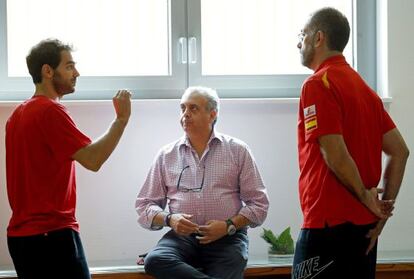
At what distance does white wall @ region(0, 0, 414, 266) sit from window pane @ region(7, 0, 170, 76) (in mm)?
243

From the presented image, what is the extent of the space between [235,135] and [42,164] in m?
1.42

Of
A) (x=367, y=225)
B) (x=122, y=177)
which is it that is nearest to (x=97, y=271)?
(x=122, y=177)

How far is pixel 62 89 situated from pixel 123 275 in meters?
0.97

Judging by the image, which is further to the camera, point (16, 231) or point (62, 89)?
point (62, 89)

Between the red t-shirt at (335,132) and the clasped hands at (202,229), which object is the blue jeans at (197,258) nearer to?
the clasped hands at (202,229)

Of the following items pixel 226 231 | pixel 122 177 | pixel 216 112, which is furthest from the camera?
pixel 122 177

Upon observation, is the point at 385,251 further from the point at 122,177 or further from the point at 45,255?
the point at 45,255

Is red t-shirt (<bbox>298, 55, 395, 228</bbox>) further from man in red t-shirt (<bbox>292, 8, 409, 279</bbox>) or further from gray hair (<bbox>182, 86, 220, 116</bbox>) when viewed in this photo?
gray hair (<bbox>182, 86, 220, 116</bbox>)

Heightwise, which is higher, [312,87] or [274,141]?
[312,87]

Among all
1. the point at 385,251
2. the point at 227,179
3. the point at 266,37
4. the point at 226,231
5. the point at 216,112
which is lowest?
the point at 385,251

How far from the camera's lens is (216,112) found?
129 inches

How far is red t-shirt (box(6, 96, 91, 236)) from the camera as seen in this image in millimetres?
2318

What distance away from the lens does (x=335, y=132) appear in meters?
2.09

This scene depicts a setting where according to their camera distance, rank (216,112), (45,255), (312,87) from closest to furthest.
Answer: (312,87) → (45,255) → (216,112)
